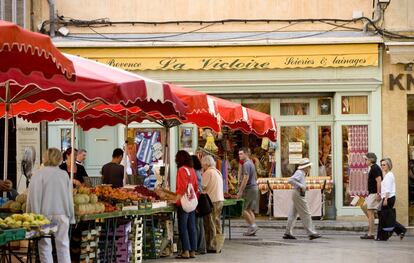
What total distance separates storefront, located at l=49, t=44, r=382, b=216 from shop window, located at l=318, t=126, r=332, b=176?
0.02m

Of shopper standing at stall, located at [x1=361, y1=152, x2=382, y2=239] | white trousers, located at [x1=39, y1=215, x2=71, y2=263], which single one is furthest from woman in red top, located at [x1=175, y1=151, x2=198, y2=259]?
shopper standing at stall, located at [x1=361, y1=152, x2=382, y2=239]

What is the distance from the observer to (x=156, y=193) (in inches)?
712

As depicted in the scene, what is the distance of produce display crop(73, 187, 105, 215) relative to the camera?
14555mm

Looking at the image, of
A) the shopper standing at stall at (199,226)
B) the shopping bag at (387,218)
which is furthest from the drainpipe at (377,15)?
the shopper standing at stall at (199,226)

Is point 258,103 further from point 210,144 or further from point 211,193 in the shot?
point 211,193

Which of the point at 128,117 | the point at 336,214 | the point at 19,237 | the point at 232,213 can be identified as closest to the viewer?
the point at 19,237

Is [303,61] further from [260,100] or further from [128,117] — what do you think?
[128,117]

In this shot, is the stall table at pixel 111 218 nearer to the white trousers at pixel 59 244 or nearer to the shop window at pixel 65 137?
the white trousers at pixel 59 244

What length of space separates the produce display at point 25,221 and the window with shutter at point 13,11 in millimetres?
13772

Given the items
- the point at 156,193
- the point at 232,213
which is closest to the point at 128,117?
the point at 156,193

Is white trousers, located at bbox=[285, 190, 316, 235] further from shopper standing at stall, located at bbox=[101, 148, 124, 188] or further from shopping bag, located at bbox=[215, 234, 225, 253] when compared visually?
shopper standing at stall, located at bbox=[101, 148, 124, 188]

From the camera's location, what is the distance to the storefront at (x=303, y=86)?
25906 mm

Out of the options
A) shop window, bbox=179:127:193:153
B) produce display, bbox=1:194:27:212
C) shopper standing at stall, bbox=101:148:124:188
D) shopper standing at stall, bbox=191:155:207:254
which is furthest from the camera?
shop window, bbox=179:127:193:153

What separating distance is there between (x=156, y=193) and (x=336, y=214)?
29.3ft
